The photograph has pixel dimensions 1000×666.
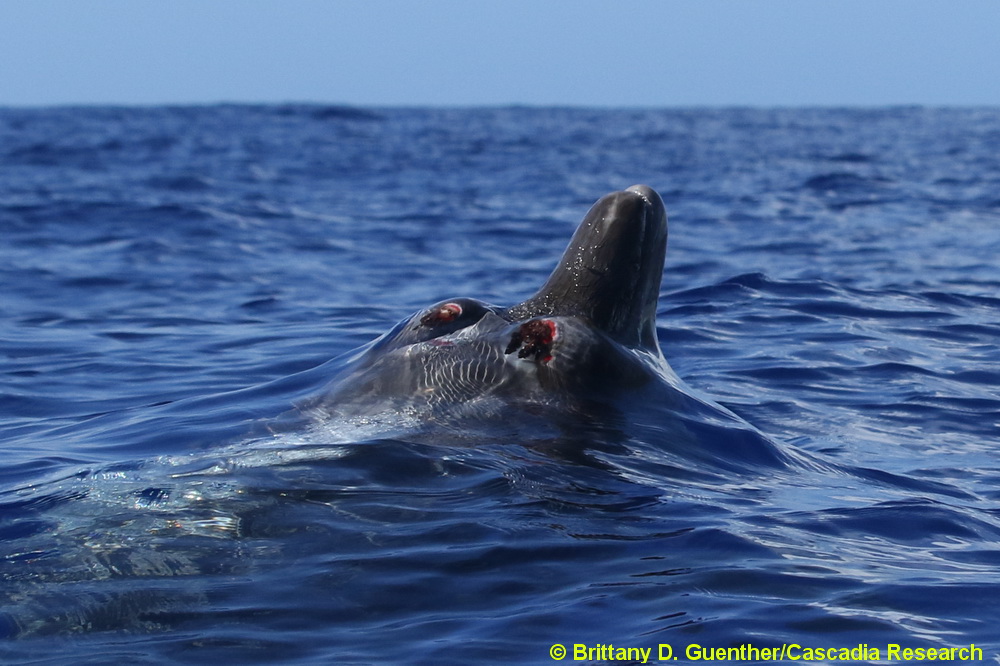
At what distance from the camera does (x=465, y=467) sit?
5.48 metres

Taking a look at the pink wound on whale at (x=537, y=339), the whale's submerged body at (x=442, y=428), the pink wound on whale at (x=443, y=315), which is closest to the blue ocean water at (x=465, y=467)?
the whale's submerged body at (x=442, y=428)

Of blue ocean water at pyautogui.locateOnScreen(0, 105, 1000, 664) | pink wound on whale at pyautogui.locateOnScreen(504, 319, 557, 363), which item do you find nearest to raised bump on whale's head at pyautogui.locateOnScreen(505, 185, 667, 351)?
pink wound on whale at pyautogui.locateOnScreen(504, 319, 557, 363)

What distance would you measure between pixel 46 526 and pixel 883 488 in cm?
380

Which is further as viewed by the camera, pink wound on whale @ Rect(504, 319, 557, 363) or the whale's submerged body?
pink wound on whale @ Rect(504, 319, 557, 363)

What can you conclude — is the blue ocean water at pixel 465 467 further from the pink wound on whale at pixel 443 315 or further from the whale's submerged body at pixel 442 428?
the pink wound on whale at pixel 443 315

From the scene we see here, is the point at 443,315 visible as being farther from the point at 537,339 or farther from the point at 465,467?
the point at 465,467

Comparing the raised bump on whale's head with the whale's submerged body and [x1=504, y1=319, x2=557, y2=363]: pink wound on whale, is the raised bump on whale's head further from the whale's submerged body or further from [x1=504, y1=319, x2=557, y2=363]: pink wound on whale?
[x1=504, y1=319, x2=557, y2=363]: pink wound on whale

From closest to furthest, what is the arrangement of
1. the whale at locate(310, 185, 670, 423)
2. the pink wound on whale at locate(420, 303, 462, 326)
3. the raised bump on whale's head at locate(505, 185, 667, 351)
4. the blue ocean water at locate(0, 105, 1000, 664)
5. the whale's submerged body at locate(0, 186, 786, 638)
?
the blue ocean water at locate(0, 105, 1000, 664), the whale's submerged body at locate(0, 186, 786, 638), the whale at locate(310, 185, 670, 423), the raised bump on whale's head at locate(505, 185, 667, 351), the pink wound on whale at locate(420, 303, 462, 326)

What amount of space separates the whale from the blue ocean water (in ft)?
0.81

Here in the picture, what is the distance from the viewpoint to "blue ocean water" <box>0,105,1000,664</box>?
4.20m

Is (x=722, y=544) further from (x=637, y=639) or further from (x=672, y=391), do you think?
(x=672, y=391)

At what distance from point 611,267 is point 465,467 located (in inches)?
54.0

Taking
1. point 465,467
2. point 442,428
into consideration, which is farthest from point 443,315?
point 465,467

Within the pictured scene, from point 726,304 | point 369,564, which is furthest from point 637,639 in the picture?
point 726,304
